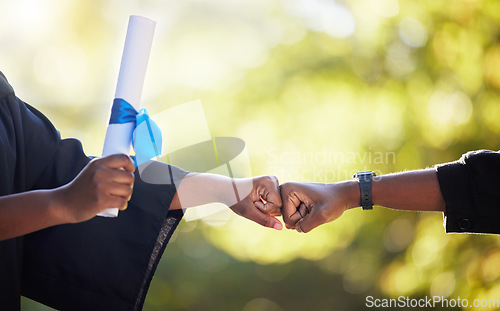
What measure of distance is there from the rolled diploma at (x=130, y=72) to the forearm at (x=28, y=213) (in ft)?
0.38

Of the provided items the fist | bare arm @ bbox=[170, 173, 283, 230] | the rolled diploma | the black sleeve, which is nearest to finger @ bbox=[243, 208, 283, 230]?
bare arm @ bbox=[170, 173, 283, 230]

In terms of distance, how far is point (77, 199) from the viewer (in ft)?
3.31

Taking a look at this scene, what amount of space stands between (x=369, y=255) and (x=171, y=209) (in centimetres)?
296

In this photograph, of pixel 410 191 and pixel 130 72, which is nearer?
pixel 130 72

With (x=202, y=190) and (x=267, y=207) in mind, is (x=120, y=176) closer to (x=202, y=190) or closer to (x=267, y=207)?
(x=202, y=190)

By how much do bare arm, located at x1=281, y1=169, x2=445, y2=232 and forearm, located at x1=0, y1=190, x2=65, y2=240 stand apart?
105 centimetres

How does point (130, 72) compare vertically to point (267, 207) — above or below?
above

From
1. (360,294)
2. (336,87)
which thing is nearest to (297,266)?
(360,294)

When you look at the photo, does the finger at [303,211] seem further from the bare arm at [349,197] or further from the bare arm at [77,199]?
the bare arm at [77,199]

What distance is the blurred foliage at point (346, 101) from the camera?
3.95 meters

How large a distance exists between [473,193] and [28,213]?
1.39 meters

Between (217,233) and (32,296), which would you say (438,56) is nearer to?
(217,233)

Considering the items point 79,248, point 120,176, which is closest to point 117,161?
point 120,176

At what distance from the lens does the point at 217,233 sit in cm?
418
